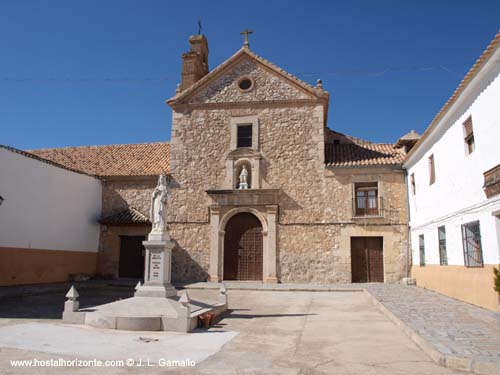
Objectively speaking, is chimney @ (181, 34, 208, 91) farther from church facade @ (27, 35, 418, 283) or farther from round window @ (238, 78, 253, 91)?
round window @ (238, 78, 253, 91)

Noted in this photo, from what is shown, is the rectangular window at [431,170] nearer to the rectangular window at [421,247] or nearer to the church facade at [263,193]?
the rectangular window at [421,247]

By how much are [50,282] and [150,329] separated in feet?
34.7

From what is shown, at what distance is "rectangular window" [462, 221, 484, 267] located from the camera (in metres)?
10.2

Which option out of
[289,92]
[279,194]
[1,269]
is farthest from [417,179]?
[1,269]

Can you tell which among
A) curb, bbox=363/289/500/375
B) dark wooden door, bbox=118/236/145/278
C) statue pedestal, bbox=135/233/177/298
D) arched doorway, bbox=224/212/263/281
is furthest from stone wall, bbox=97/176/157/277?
curb, bbox=363/289/500/375

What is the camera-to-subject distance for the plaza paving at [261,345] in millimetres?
5379

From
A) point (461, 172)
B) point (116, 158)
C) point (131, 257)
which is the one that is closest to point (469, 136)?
point (461, 172)

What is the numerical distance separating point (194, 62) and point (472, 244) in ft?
49.2

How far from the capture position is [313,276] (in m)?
17.0

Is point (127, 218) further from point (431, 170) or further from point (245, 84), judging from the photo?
point (431, 170)

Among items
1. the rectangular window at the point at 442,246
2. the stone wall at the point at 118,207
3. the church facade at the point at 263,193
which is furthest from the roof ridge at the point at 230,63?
the rectangular window at the point at 442,246

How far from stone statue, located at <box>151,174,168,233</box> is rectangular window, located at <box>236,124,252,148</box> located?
886 centimetres

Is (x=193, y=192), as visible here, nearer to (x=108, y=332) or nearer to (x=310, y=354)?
(x=108, y=332)

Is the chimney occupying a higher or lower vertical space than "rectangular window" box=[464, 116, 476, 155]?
higher
